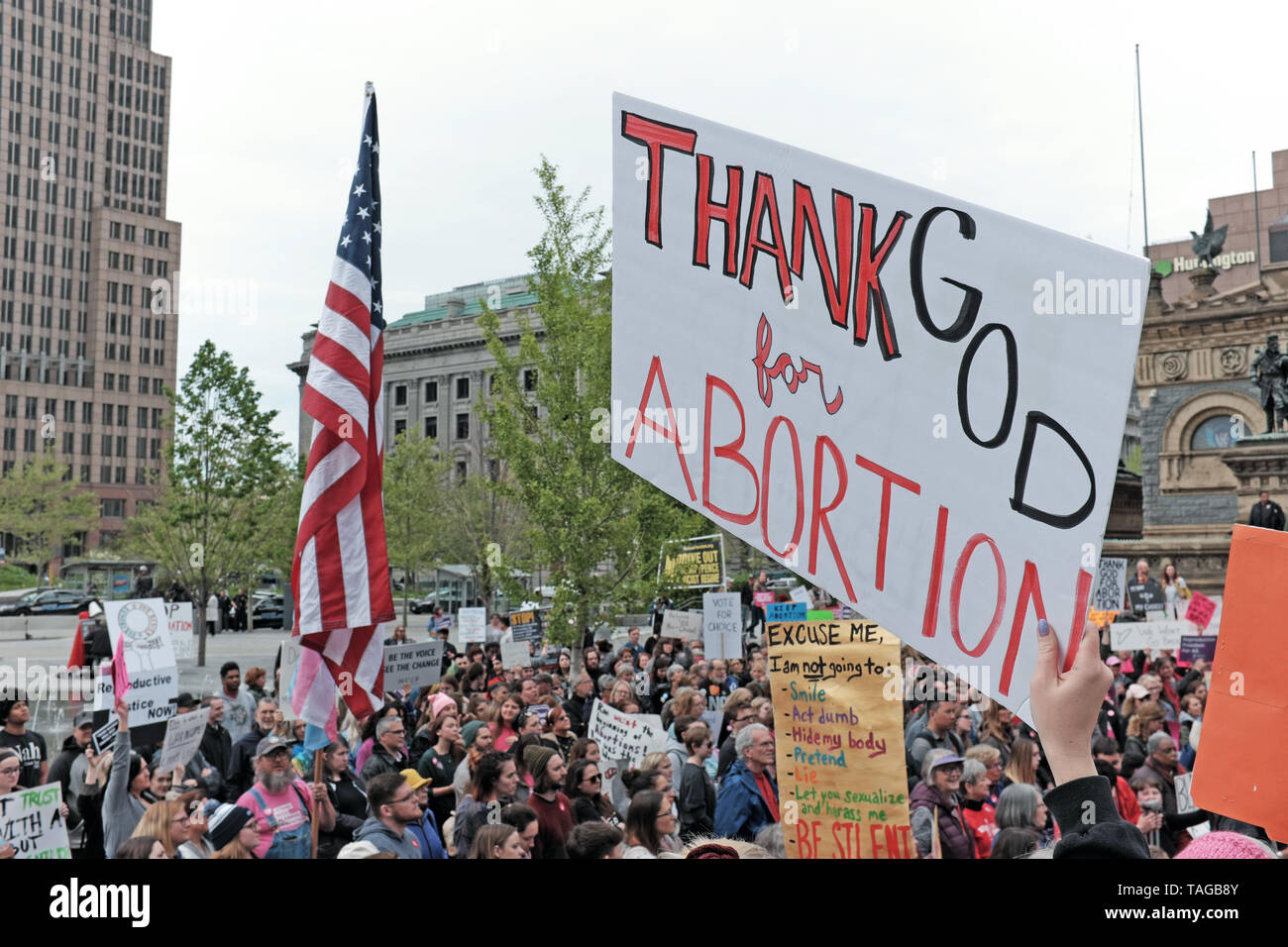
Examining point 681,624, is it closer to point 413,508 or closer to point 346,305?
point 346,305

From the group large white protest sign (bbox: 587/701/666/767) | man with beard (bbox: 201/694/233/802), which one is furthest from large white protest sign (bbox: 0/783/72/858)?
large white protest sign (bbox: 587/701/666/767)

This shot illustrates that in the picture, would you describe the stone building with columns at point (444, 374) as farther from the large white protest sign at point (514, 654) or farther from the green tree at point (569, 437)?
the large white protest sign at point (514, 654)

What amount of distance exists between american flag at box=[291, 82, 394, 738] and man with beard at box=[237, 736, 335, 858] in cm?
35

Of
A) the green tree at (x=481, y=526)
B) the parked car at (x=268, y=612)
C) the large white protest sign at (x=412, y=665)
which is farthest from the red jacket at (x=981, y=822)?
the parked car at (x=268, y=612)

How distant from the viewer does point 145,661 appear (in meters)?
8.97

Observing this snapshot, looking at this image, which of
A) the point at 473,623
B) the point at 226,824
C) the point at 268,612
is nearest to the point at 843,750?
the point at 226,824

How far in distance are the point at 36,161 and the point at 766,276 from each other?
12549 centimetres

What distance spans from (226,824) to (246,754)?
12.1 ft

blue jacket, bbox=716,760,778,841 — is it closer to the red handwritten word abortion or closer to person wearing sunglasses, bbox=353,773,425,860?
person wearing sunglasses, bbox=353,773,425,860

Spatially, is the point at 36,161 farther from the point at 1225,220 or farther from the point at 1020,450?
the point at 1020,450

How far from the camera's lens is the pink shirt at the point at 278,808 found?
21.7 feet

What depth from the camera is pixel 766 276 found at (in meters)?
3.29

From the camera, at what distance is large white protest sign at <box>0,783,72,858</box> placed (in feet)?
19.4
